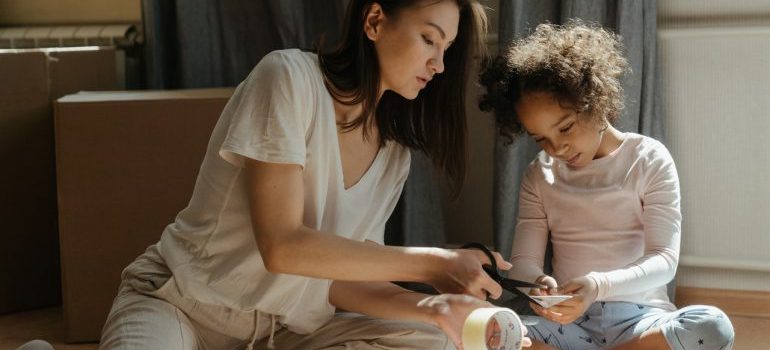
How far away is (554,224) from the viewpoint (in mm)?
1978

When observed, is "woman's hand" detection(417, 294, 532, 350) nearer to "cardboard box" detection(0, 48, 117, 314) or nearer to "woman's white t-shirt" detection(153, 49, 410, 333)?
"woman's white t-shirt" detection(153, 49, 410, 333)

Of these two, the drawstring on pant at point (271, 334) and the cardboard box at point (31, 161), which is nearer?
the drawstring on pant at point (271, 334)

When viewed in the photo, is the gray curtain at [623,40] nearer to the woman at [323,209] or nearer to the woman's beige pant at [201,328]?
the woman at [323,209]

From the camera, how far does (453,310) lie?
1.47m

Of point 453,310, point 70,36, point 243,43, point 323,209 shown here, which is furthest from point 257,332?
point 70,36

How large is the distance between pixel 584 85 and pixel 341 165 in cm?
50

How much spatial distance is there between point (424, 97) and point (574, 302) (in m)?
0.43

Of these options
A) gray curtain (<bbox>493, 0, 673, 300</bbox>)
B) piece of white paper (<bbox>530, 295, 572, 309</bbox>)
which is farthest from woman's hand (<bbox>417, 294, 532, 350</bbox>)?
gray curtain (<bbox>493, 0, 673, 300</bbox>)

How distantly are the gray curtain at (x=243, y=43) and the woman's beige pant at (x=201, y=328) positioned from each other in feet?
2.63

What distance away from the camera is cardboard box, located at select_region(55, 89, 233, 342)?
7.28ft

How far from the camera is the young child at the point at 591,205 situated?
1.75m

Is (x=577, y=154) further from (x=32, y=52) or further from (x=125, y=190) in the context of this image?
(x=32, y=52)

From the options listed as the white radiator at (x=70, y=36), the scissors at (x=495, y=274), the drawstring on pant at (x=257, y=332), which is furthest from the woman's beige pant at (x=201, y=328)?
the white radiator at (x=70, y=36)

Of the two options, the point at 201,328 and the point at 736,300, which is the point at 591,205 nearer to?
the point at 736,300
